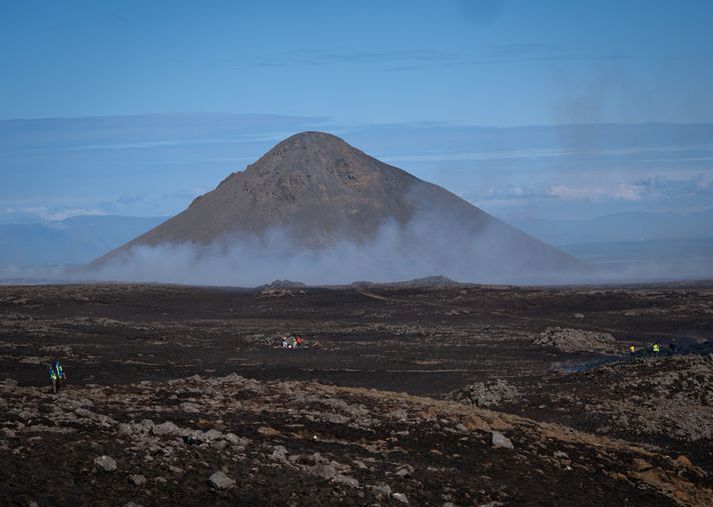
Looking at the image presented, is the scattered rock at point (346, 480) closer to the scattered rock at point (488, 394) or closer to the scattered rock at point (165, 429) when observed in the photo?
the scattered rock at point (165, 429)

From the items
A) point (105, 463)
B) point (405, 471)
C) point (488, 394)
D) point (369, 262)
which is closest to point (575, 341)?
point (488, 394)

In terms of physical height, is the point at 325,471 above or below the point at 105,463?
below

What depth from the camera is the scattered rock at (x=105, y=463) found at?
14.5m

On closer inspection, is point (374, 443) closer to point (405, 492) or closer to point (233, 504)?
point (405, 492)

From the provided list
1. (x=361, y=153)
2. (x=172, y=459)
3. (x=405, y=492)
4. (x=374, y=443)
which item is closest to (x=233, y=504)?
(x=172, y=459)

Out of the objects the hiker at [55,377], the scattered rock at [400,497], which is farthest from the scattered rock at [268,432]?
the hiker at [55,377]

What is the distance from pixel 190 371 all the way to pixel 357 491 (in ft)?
70.9

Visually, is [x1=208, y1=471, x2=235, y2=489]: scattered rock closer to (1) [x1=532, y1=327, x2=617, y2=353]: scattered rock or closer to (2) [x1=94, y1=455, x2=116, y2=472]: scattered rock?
(2) [x1=94, y1=455, x2=116, y2=472]: scattered rock

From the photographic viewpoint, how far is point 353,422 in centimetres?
1997

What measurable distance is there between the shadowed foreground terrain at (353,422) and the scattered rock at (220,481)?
22 mm

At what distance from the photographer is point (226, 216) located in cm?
15162

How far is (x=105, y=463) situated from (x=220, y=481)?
1.72m

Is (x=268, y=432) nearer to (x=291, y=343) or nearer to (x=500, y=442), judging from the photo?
(x=500, y=442)

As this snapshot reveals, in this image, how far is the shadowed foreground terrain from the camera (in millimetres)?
14898
